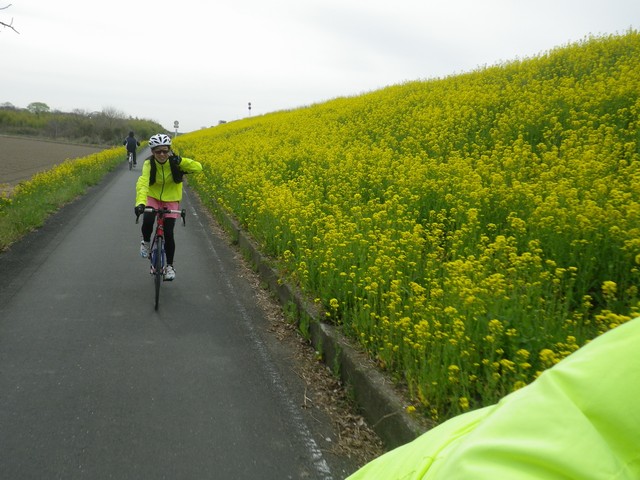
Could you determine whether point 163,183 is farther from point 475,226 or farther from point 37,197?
point 37,197

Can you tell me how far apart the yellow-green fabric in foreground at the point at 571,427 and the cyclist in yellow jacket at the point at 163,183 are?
6.38 metres

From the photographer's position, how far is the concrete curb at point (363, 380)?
11.4 feet

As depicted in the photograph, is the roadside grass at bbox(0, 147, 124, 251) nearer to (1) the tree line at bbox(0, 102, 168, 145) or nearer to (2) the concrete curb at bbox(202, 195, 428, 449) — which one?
(2) the concrete curb at bbox(202, 195, 428, 449)

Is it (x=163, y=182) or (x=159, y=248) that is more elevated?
(x=163, y=182)

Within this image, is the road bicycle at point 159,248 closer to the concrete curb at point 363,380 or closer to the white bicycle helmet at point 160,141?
the white bicycle helmet at point 160,141

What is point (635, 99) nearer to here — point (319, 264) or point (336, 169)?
point (336, 169)

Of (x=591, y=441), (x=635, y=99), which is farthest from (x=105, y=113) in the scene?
(x=591, y=441)

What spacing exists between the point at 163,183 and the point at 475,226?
4102 mm

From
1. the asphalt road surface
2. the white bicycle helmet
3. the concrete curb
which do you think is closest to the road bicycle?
the asphalt road surface

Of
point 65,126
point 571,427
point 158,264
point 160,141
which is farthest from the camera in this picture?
point 65,126

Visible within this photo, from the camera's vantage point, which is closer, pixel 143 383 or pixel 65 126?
pixel 143 383

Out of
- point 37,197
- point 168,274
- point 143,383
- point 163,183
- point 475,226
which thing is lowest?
point 143,383

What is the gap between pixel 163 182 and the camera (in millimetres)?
7172

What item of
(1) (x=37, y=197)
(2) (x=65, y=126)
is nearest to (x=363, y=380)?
(1) (x=37, y=197)
